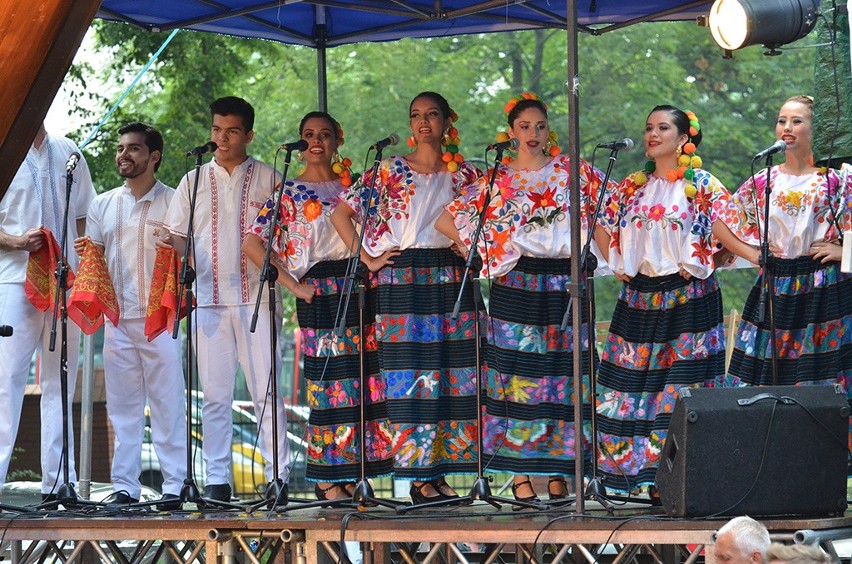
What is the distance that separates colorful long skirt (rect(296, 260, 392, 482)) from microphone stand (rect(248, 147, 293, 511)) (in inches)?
8.4

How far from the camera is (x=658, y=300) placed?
5934mm

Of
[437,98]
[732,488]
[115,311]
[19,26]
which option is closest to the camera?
[19,26]

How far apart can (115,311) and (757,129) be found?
11565mm

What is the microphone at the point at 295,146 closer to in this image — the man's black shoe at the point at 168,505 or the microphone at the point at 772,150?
the man's black shoe at the point at 168,505

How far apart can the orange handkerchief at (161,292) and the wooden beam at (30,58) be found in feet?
14.3

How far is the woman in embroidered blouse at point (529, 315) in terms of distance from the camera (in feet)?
19.7

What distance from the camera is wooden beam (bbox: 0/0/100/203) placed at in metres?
2.23

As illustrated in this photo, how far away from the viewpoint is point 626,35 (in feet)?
54.2

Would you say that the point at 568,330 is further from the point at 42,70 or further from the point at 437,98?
the point at 42,70

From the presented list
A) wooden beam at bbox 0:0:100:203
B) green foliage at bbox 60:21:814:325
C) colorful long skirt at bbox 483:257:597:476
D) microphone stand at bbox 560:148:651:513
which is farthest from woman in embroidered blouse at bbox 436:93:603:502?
green foliage at bbox 60:21:814:325

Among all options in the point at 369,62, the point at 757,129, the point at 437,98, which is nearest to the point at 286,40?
the point at 437,98

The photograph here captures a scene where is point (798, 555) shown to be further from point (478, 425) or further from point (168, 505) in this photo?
point (168, 505)

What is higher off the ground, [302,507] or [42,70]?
[42,70]

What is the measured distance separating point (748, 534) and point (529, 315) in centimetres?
187
